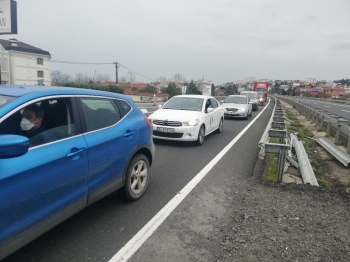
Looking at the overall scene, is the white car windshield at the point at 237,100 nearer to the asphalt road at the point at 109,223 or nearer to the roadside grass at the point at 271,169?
the roadside grass at the point at 271,169

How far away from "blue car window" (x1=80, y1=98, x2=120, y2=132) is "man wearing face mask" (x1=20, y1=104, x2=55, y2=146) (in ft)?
1.79

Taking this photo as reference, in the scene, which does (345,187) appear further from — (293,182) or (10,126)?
(10,126)

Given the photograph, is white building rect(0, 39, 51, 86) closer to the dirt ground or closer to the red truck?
the red truck

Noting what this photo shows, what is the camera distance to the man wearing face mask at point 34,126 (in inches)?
108

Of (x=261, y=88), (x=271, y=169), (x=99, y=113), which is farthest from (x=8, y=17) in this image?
(x=261, y=88)

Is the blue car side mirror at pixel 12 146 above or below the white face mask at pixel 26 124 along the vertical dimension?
below

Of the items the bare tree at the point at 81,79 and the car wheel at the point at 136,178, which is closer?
the car wheel at the point at 136,178

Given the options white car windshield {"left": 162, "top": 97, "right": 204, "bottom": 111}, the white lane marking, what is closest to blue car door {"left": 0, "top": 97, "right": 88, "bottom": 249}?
the white lane marking

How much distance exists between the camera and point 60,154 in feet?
9.32

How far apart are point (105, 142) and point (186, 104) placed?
258 inches

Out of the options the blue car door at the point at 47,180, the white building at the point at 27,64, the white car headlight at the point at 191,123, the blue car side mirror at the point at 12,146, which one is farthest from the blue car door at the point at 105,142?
the white building at the point at 27,64

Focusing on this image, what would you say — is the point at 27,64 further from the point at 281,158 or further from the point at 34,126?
the point at 34,126

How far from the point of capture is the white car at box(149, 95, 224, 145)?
8422 millimetres

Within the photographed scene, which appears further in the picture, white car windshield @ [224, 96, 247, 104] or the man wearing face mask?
white car windshield @ [224, 96, 247, 104]
